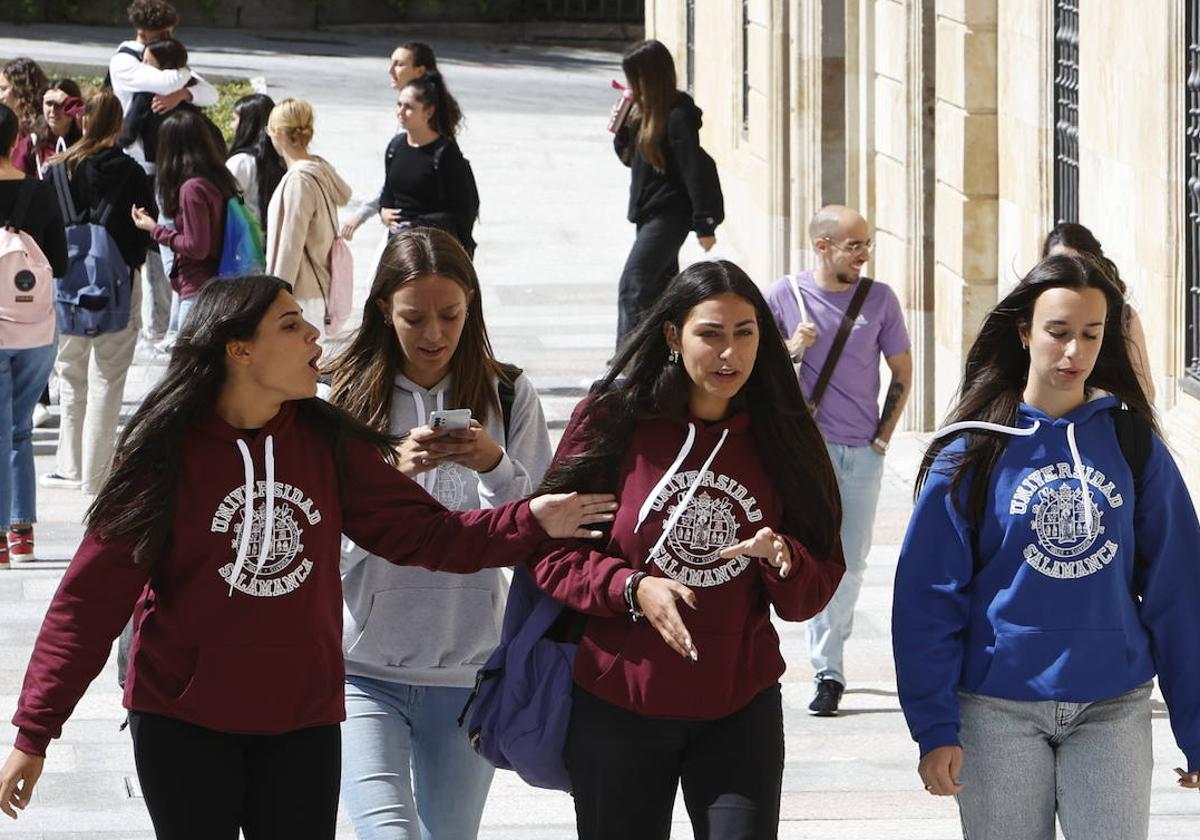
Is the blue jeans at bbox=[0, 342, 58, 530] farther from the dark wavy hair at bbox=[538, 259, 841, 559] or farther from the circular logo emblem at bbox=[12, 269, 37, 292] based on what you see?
the dark wavy hair at bbox=[538, 259, 841, 559]

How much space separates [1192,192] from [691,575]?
4934 mm

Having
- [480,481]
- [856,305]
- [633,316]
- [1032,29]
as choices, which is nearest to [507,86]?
[633,316]

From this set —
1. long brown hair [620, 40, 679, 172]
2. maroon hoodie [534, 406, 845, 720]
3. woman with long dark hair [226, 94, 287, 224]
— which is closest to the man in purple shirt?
maroon hoodie [534, 406, 845, 720]

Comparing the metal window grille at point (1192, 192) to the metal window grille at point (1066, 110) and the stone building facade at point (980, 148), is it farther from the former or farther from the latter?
the metal window grille at point (1066, 110)

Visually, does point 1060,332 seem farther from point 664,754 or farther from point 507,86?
point 507,86

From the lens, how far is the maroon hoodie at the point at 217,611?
4297 mm

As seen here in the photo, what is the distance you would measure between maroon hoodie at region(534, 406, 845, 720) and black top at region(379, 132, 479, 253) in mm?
6878

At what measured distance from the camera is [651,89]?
12.6 meters

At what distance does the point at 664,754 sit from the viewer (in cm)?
441

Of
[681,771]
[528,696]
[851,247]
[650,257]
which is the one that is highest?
[851,247]

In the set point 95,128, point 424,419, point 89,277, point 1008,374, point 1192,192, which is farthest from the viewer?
point 95,128

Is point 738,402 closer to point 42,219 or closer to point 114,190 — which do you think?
point 42,219

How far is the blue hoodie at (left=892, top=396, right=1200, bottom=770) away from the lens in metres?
4.39

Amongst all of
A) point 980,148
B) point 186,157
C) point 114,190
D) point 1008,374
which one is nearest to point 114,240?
point 114,190
